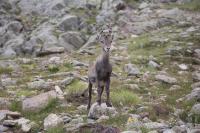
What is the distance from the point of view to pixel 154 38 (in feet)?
90.2

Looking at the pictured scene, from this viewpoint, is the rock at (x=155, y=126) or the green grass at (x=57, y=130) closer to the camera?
the rock at (x=155, y=126)

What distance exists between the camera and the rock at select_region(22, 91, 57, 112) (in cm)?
1477

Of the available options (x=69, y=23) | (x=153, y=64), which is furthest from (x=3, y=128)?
(x=69, y=23)

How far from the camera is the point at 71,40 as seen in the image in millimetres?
30156

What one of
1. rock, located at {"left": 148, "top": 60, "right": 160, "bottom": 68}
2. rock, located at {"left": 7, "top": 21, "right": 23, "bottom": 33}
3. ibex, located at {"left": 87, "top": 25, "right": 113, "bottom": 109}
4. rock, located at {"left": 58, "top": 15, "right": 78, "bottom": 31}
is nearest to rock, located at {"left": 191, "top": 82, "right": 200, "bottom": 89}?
rock, located at {"left": 148, "top": 60, "right": 160, "bottom": 68}

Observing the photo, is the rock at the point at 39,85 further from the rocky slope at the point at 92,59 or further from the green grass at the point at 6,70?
the green grass at the point at 6,70

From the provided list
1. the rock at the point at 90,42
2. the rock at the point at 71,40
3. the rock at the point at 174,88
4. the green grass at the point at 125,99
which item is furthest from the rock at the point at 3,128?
the rock at the point at 71,40

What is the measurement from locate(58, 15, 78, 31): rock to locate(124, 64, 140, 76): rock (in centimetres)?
1081

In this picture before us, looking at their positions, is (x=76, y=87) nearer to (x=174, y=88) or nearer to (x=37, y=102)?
(x=37, y=102)

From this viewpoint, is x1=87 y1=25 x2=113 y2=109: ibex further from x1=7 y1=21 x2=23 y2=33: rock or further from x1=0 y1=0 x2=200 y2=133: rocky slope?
x1=7 y1=21 x2=23 y2=33: rock

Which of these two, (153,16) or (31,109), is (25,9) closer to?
(153,16)

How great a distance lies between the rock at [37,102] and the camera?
1477 centimetres

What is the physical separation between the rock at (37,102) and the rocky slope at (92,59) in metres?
0.03

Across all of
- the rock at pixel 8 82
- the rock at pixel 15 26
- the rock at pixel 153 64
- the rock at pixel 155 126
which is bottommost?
the rock at pixel 153 64
